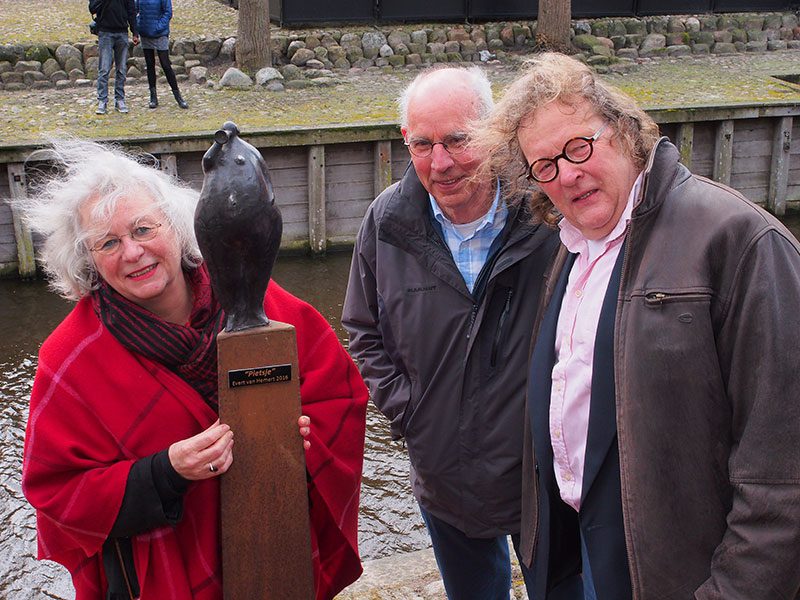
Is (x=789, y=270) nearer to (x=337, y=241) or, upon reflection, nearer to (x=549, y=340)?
(x=549, y=340)

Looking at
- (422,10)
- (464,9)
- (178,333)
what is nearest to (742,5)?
(464,9)

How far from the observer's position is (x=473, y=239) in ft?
8.82

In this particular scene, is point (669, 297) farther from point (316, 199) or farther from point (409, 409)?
point (316, 199)

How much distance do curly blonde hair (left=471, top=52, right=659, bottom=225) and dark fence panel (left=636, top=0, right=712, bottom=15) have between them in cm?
1472

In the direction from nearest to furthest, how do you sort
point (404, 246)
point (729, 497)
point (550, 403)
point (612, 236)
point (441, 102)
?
point (729, 497)
point (612, 236)
point (550, 403)
point (441, 102)
point (404, 246)

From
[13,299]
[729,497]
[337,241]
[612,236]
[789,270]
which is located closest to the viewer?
[789,270]

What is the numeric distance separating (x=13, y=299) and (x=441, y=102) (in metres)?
7.54

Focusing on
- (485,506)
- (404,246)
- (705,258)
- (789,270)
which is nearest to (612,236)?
(705,258)

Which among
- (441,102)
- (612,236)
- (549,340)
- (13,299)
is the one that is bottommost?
(13,299)

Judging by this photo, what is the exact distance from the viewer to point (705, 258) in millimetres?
1817

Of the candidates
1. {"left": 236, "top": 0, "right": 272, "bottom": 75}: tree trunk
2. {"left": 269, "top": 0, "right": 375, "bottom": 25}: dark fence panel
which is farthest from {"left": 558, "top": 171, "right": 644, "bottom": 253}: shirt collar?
{"left": 269, "top": 0, "right": 375, "bottom": 25}: dark fence panel

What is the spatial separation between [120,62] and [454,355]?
9.60 m

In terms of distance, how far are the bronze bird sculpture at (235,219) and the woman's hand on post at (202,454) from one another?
14.1 inches

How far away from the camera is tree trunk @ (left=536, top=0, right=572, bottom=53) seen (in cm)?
1395
